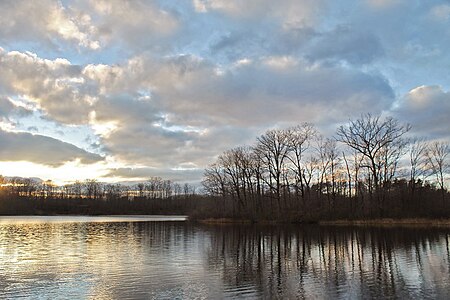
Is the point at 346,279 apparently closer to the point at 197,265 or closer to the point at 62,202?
the point at 197,265

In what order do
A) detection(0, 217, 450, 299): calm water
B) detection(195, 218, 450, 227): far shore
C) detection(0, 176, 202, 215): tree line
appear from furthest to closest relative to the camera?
detection(0, 176, 202, 215): tree line, detection(195, 218, 450, 227): far shore, detection(0, 217, 450, 299): calm water

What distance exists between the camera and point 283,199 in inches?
3041

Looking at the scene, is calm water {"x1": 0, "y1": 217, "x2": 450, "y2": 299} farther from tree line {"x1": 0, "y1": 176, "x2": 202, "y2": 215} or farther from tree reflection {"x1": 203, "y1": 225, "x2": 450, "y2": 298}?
tree line {"x1": 0, "y1": 176, "x2": 202, "y2": 215}

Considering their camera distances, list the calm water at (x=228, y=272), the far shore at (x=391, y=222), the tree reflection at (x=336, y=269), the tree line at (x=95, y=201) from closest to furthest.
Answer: the calm water at (x=228, y=272) < the tree reflection at (x=336, y=269) < the far shore at (x=391, y=222) < the tree line at (x=95, y=201)

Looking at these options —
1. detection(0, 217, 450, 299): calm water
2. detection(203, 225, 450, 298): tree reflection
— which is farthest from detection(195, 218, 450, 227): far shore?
detection(0, 217, 450, 299): calm water

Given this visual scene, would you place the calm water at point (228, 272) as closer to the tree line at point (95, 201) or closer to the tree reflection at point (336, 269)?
the tree reflection at point (336, 269)

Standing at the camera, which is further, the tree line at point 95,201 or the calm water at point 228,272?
the tree line at point 95,201

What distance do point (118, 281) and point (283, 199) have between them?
61.2m

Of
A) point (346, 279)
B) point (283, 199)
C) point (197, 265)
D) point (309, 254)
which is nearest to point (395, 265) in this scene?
point (346, 279)

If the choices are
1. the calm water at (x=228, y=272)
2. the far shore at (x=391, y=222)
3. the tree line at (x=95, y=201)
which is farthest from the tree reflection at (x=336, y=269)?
the tree line at (x=95, y=201)

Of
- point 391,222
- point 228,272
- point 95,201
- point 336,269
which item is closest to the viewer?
point 228,272

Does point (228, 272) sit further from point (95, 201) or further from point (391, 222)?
point (95, 201)

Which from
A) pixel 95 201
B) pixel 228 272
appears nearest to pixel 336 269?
pixel 228 272

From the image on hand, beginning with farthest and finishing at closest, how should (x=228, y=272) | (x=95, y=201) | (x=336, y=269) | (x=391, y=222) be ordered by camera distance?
(x=95, y=201)
(x=391, y=222)
(x=336, y=269)
(x=228, y=272)
